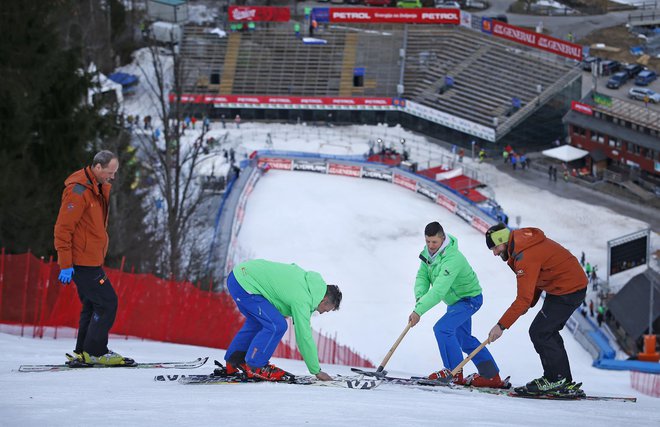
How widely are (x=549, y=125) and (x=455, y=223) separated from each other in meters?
13.2

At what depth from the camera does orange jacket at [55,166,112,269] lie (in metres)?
9.06

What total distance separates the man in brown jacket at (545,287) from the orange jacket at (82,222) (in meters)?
3.33

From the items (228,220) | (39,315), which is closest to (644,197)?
(228,220)

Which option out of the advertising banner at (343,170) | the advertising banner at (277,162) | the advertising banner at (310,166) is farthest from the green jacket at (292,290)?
the advertising banner at (277,162)

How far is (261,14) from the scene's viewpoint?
50.6m

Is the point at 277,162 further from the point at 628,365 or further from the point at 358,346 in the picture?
the point at 628,365

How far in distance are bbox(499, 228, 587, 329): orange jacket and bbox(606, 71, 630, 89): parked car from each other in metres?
39.2

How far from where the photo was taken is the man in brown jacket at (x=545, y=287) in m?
9.21

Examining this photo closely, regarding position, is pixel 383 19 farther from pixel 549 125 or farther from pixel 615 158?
pixel 615 158

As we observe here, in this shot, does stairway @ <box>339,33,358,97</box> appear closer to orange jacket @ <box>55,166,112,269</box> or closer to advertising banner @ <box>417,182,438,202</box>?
advertising banner @ <box>417,182,438,202</box>

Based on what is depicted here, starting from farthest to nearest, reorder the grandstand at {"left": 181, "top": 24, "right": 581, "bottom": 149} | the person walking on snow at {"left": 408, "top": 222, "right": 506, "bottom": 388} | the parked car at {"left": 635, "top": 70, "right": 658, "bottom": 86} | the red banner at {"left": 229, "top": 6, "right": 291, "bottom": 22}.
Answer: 1. the red banner at {"left": 229, "top": 6, "right": 291, "bottom": 22}
2. the parked car at {"left": 635, "top": 70, "right": 658, "bottom": 86}
3. the grandstand at {"left": 181, "top": 24, "right": 581, "bottom": 149}
4. the person walking on snow at {"left": 408, "top": 222, "right": 506, "bottom": 388}

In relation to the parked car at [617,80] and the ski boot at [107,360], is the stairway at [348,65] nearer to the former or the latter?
the parked car at [617,80]

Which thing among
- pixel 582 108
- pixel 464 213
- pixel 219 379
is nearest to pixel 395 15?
pixel 582 108

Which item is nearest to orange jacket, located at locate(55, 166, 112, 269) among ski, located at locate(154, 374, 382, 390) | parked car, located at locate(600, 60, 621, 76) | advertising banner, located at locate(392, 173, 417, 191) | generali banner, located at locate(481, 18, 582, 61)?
ski, located at locate(154, 374, 382, 390)
